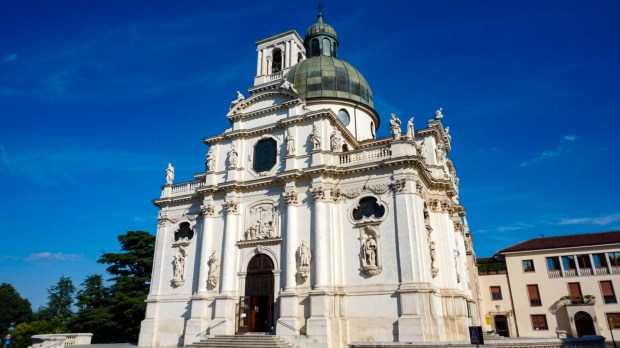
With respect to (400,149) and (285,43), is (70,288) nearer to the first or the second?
(285,43)

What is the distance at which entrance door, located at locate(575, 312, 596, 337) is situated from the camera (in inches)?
1348

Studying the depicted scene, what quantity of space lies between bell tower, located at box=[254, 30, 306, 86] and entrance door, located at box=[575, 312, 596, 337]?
3205 cm

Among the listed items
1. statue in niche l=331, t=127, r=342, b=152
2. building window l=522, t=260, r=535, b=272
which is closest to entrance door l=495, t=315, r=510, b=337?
building window l=522, t=260, r=535, b=272

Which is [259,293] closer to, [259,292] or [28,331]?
[259,292]

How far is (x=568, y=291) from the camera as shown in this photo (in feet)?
118

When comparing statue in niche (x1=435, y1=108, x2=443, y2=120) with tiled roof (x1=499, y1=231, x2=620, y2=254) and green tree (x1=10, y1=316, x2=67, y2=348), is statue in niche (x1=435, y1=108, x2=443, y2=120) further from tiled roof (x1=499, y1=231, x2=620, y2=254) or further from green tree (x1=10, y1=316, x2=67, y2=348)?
green tree (x1=10, y1=316, x2=67, y2=348)

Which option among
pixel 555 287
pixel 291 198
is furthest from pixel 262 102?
pixel 555 287

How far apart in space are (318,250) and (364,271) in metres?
2.67

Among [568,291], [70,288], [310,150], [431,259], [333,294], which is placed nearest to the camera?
[333,294]

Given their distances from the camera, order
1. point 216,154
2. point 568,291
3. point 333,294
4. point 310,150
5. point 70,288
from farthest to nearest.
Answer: point 70,288, point 568,291, point 216,154, point 310,150, point 333,294

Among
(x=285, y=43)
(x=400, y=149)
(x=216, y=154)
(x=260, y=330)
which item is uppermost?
(x=285, y=43)

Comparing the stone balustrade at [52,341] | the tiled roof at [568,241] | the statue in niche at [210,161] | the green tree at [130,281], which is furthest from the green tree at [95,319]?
the tiled roof at [568,241]

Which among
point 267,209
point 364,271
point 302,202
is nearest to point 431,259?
point 364,271

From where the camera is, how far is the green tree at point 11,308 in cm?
6500
